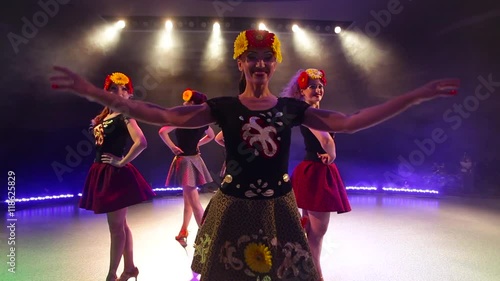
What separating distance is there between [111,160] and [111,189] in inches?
9.5

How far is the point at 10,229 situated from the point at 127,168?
11.5 ft

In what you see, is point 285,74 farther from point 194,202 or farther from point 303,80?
point 303,80

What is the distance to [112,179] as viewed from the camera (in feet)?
9.56

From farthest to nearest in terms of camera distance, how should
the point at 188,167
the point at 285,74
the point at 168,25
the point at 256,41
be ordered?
the point at 285,74, the point at 168,25, the point at 188,167, the point at 256,41

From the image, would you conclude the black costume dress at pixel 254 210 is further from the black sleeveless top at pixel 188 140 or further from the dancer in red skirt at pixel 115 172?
the black sleeveless top at pixel 188 140

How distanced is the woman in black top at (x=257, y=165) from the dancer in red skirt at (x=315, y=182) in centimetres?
Answer: 106

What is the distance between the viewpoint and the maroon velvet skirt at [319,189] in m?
2.86

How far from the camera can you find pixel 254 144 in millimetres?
1820

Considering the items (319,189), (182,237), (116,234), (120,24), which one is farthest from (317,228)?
(120,24)

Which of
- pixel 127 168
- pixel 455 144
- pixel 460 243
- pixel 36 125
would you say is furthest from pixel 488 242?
pixel 36 125

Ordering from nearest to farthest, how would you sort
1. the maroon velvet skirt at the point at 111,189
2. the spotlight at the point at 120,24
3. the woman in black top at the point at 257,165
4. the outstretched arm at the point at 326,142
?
the woman in black top at the point at 257,165, the outstretched arm at the point at 326,142, the maroon velvet skirt at the point at 111,189, the spotlight at the point at 120,24

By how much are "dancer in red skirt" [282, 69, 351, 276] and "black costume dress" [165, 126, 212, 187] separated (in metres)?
1.73

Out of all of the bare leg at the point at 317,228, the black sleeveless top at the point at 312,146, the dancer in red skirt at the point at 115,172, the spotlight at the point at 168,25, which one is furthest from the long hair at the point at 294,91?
the spotlight at the point at 168,25

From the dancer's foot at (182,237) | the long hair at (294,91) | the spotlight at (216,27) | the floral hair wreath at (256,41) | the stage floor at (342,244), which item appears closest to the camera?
the floral hair wreath at (256,41)
